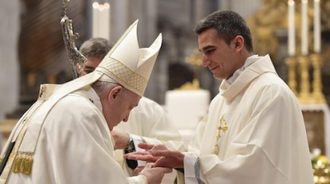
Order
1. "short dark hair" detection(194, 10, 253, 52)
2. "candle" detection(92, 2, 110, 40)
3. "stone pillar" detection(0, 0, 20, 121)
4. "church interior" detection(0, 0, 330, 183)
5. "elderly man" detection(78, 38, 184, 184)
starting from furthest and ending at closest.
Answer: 1. "stone pillar" detection(0, 0, 20, 121)
2. "church interior" detection(0, 0, 330, 183)
3. "candle" detection(92, 2, 110, 40)
4. "elderly man" detection(78, 38, 184, 184)
5. "short dark hair" detection(194, 10, 253, 52)

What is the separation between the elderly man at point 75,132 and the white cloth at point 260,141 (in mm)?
420

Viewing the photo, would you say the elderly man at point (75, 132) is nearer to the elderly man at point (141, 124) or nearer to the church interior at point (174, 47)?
the elderly man at point (141, 124)

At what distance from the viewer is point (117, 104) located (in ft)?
8.07

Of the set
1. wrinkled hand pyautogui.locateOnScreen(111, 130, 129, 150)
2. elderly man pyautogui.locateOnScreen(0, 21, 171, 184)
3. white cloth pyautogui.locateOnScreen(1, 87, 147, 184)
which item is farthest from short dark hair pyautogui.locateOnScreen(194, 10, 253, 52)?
white cloth pyautogui.locateOnScreen(1, 87, 147, 184)

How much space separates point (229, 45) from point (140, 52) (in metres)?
0.58

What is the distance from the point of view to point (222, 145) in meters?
3.03

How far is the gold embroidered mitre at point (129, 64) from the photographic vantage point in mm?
2500

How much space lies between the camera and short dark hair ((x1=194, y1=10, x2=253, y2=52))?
9.83 ft

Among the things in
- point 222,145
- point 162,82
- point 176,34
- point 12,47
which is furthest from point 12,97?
point 222,145

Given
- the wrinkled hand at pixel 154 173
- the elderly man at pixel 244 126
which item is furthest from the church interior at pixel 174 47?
the wrinkled hand at pixel 154 173

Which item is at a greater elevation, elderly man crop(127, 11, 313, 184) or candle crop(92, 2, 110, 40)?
candle crop(92, 2, 110, 40)

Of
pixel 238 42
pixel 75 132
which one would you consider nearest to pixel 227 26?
pixel 238 42

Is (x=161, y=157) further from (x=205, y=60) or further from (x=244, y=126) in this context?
(x=205, y=60)

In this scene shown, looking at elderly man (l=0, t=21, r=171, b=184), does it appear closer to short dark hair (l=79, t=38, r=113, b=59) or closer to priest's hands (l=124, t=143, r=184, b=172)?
priest's hands (l=124, t=143, r=184, b=172)
